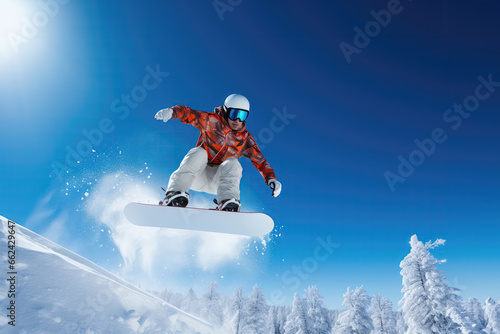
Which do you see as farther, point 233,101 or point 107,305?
point 107,305

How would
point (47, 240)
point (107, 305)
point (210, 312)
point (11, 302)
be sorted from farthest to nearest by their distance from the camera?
point (210, 312)
point (47, 240)
point (107, 305)
point (11, 302)

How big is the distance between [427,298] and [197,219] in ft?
51.4

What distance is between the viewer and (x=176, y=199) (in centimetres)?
524

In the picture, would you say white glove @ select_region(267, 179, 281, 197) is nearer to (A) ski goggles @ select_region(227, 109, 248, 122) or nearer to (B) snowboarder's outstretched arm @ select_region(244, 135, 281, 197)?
(B) snowboarder's outstretched arm @ select_region(244, 135, 281, 197)

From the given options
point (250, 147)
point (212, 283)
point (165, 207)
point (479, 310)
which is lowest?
point (165, 207)

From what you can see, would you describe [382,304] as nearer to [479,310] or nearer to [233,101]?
[479,310]

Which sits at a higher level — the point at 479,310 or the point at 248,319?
the point at 479,310

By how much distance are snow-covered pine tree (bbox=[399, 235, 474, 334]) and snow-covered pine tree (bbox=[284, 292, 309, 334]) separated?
10721 mm

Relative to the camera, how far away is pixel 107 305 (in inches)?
353

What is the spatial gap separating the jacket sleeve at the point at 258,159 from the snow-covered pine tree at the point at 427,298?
13.9 meters

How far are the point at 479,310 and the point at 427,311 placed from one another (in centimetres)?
3978

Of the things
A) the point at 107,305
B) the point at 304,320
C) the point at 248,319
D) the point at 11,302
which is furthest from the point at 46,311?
the point at 304,320

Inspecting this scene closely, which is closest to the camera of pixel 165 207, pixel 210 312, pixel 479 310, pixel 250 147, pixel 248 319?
pixel 165 207

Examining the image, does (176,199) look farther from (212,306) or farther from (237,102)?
(212,306)
